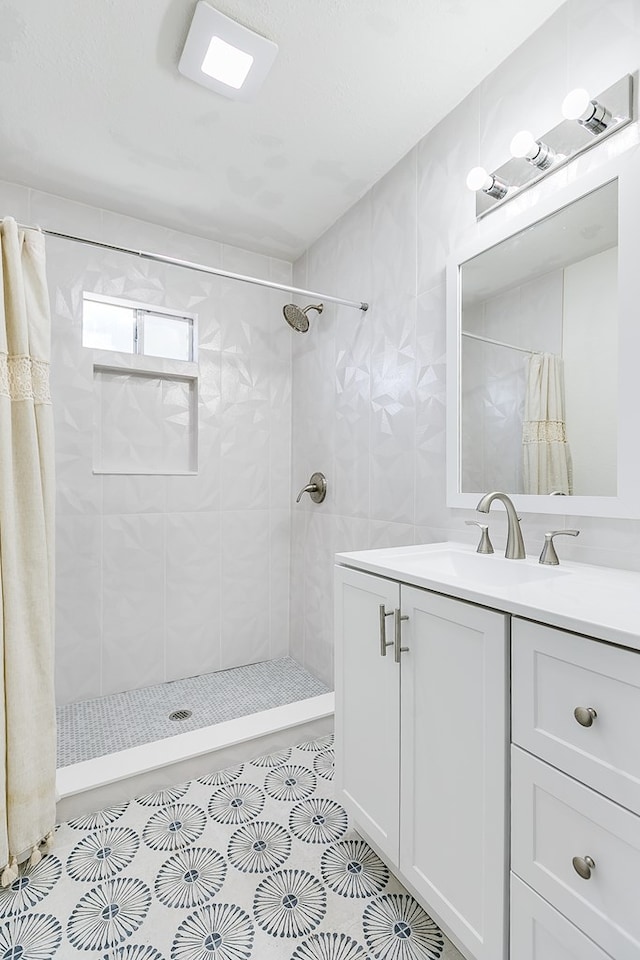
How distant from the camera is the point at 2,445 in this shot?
1.33 meters

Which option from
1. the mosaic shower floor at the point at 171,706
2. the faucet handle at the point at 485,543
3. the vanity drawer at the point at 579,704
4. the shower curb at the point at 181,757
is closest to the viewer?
the vanity drawer at the point at 579,704

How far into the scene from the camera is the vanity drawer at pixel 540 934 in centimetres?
76

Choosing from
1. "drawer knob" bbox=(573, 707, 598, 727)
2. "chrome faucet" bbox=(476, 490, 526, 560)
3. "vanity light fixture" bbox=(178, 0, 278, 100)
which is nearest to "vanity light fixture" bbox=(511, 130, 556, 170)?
"vanity light fixture" bbox=(178, 0, 278, 100)

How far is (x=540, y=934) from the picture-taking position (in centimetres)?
82

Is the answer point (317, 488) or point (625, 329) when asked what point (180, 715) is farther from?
point (625, 329)

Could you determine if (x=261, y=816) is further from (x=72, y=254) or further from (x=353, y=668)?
(x=72, y=254)

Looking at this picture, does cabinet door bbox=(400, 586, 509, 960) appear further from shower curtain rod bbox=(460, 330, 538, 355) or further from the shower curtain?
the shower curtain

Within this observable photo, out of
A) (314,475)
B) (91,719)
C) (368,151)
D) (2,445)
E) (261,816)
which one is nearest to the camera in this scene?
(2,445)

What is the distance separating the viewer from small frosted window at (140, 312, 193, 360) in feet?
8.02

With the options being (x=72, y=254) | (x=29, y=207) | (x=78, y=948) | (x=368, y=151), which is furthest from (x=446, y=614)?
(x=29, y=207)

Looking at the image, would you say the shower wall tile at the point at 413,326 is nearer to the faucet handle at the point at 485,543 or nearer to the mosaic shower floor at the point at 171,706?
the faucet handle at the point at 485,543

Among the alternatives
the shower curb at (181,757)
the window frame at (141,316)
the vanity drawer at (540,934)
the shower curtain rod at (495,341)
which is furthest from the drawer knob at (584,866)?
the window frame at (141,316)

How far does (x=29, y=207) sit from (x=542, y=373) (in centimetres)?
226

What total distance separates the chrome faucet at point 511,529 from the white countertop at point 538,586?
0.02 m
